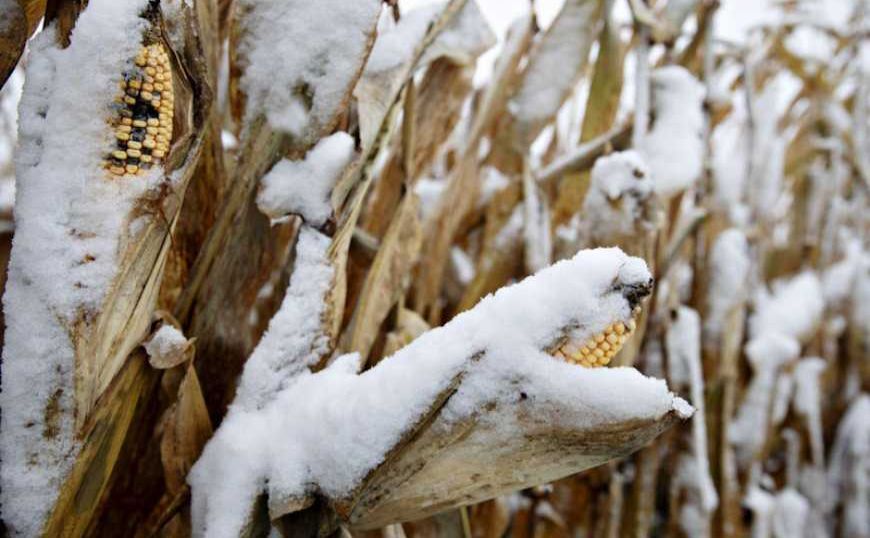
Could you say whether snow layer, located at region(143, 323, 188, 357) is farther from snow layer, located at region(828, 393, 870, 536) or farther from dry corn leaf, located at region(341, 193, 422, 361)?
snow layer, located at region(828, 393, 870, 536)

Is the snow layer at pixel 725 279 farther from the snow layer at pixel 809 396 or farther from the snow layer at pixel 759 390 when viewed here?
the snow layer at pixel 809 396

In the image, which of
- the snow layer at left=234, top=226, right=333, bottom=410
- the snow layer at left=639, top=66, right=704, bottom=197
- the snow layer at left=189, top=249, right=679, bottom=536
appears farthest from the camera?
the snow layer at left=639, top=66, right=704, bottom=197

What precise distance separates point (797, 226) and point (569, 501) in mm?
1052

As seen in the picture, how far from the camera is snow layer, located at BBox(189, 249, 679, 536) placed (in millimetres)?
310

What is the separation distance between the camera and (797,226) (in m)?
1.50

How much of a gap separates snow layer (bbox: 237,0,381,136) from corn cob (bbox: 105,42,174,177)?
111 millimetres

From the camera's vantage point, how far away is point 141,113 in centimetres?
34

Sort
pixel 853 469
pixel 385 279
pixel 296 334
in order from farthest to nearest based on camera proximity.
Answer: pixel 853 469 < pixel 385 279 < pixel 296 334

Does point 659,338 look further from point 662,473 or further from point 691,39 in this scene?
point 691,39

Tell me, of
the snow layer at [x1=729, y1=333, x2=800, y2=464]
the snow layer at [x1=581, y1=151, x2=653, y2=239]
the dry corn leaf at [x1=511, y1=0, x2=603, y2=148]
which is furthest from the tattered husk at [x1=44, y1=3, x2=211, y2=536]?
the snow layer at [x1=729, y1=333, x2=800, y2=464]

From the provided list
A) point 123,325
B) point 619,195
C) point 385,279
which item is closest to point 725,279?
point 619,195

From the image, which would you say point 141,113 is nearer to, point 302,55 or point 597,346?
point 302,55

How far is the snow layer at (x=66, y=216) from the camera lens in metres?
0.34

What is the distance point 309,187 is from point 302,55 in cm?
9
